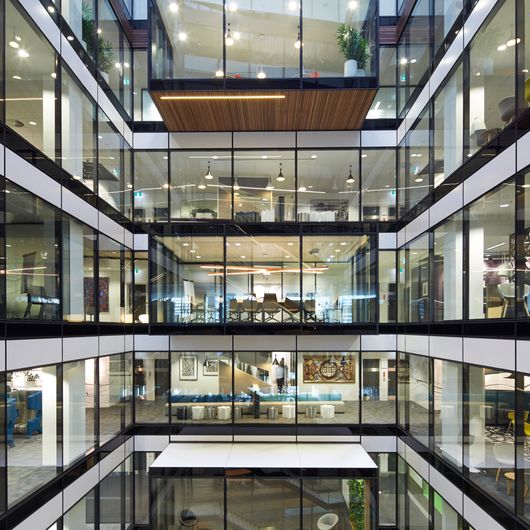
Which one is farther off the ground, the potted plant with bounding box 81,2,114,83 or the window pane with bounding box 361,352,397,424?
the potted plant with bounding box 81,2,114,83

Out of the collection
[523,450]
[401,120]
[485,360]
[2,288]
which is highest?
[401,120]

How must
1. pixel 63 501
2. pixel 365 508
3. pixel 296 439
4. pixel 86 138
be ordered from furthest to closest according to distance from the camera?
pixel 296 439, pixel 365 508, pixel 86 138, pixel 63 501

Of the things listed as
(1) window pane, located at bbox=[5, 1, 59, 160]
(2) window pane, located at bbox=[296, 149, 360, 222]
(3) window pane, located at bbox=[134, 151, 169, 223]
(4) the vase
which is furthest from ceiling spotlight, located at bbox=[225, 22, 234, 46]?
(1) window pane, located at bbox=[5, 1, 59, 160]

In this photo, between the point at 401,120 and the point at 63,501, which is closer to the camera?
the point at 63,501

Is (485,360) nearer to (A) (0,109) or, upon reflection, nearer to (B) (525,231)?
(B) (525,231)

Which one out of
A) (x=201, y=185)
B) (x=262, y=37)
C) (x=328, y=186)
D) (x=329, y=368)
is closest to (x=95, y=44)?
(x=262, y=37)

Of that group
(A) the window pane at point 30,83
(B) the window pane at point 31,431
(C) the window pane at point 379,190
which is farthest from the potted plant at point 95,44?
(C) the window pane at point 379,190

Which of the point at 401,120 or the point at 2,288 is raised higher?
the point at 401,120

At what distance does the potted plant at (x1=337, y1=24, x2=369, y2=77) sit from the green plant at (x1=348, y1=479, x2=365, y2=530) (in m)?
9.69

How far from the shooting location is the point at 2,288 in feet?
24.2

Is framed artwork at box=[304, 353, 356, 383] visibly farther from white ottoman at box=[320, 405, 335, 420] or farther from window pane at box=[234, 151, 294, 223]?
window pane at box=[234, 151, 294, 223]

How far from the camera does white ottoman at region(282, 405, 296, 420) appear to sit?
1434 centimetres

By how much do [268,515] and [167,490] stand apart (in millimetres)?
2512

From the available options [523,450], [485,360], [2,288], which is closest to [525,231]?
[485,360]
